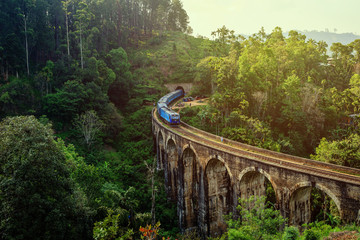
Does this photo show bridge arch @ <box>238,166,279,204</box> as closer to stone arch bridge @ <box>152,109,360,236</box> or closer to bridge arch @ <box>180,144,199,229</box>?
stone arch bridge @ <box>152,109,360,236</box>

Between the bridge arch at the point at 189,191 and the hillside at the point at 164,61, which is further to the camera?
the hillside at the point at 164,61

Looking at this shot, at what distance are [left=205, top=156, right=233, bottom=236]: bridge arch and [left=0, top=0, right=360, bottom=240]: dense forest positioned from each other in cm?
503

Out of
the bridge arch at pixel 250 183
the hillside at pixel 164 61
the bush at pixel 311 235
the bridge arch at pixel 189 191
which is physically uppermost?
the hillside at pixel 164 61

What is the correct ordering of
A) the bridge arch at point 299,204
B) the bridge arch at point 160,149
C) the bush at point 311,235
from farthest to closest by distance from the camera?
the bridge arch at point 160,149
the bridge arch at point 299,204
the bush at point 311,235

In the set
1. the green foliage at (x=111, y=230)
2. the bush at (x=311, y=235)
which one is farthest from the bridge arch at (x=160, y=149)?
the bush at (x=311, y=235)

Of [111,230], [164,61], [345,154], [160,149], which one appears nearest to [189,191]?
[160,149]

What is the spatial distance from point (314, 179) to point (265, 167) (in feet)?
11.5

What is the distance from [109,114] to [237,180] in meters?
31.9

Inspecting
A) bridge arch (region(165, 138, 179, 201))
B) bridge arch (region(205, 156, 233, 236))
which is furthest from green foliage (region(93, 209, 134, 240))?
bridge arch (region(165, 138, 179, 201))

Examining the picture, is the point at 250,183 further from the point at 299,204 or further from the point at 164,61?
the point at 164,61

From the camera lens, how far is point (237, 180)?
68.1 feet

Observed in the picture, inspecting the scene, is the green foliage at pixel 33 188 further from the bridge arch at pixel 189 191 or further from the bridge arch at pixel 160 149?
the bridge arch at pixel 160 149

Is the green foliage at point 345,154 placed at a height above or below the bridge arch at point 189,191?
above

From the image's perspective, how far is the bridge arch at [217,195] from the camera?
2503 centimetres
